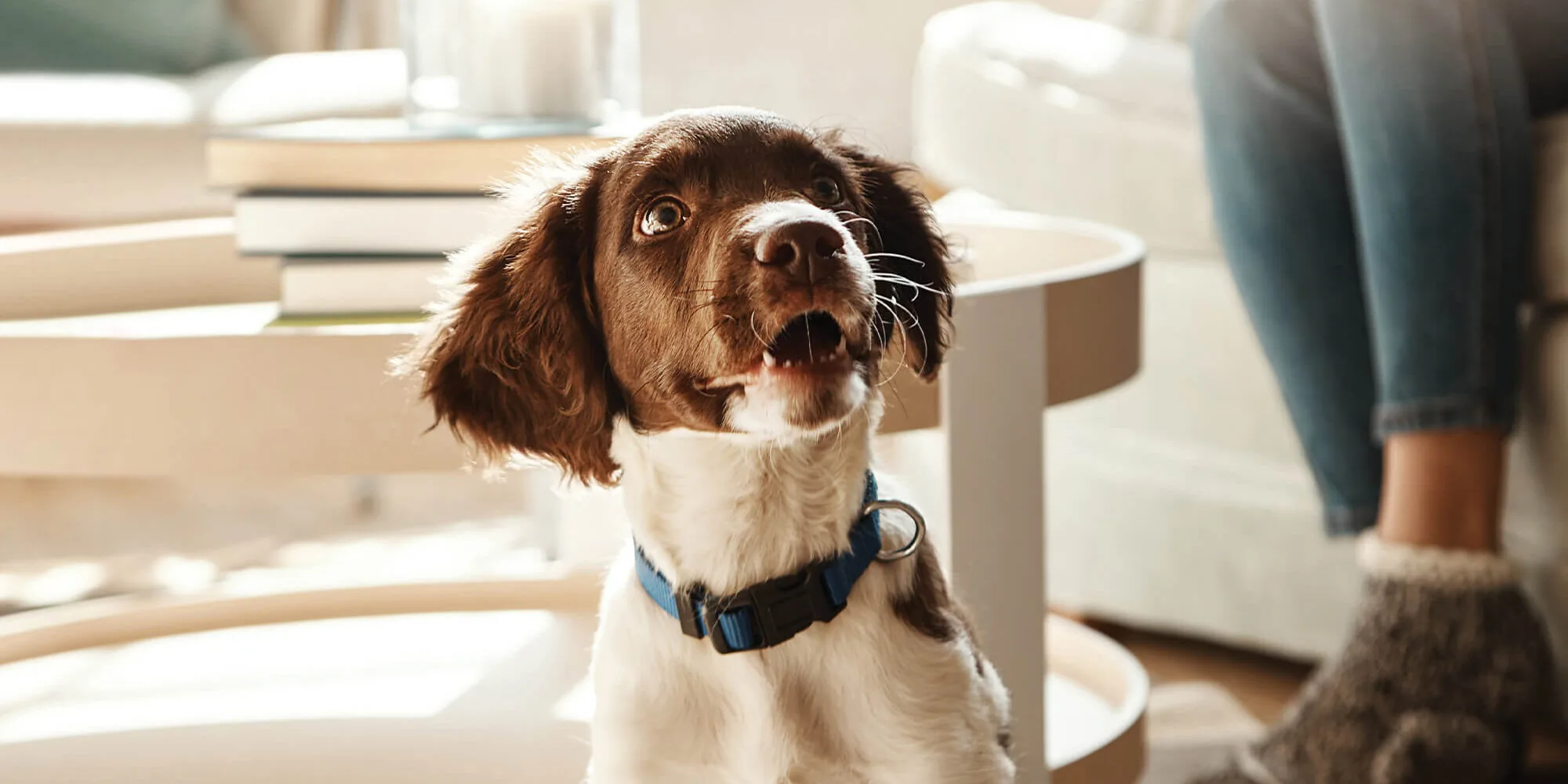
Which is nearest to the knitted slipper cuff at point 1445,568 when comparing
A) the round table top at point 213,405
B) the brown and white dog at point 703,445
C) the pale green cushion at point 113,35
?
the brown and white dog at point 703,445

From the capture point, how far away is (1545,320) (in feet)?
6.03

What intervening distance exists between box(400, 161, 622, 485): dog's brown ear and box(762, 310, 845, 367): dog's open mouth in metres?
0.14

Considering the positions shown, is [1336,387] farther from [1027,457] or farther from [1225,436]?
[1027,457]

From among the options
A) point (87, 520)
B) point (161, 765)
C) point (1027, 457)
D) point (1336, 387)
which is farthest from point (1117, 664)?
point (87, 520)

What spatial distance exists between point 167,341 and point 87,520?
215cm

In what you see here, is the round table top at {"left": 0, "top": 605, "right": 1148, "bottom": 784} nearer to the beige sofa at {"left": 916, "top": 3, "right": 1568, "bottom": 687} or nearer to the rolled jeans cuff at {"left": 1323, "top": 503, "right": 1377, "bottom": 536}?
the rolled jeans cuff at {"left": 1323, "top": 503, "right": 1377, "bottom": 536}

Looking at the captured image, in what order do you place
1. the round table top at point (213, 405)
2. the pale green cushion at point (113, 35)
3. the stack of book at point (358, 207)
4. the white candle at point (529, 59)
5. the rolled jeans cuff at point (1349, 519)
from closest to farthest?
the round table top at point (213, 405), the stack of book at point (358, 207), the white candle at point (529, 59), the rolled jeans cuff at point (1349, 519), the pale green cushion at point (113, 35)

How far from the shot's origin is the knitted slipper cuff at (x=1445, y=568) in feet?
5.59

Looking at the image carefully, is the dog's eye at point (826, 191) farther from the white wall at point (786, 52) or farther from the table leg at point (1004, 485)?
the white wall at point (786, 52)

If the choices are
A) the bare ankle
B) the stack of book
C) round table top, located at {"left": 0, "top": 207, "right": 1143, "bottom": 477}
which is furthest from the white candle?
the bare ankle

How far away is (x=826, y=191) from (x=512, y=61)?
63 cm

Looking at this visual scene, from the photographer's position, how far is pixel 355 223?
4.10ft

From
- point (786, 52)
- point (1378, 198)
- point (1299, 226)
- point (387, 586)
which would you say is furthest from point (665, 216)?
point (786, 52)

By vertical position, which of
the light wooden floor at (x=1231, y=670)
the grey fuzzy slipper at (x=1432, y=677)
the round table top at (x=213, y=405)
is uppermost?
the round table top at (x=213, y=405)
